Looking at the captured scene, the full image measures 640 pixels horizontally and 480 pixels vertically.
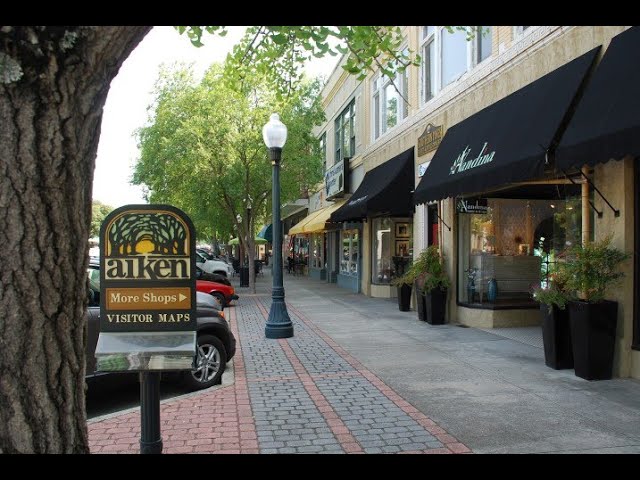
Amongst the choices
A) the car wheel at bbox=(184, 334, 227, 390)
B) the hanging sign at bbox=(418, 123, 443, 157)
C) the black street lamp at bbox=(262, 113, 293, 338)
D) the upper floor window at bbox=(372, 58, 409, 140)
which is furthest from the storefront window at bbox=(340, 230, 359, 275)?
the car wheel at bbox=(184, 334, 227, 390)

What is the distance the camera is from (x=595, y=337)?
6598 millimetres

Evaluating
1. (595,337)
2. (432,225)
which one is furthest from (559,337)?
(432,225)

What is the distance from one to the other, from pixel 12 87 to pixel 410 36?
13.5m

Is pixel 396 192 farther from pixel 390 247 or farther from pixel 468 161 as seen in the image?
pixel 468 161

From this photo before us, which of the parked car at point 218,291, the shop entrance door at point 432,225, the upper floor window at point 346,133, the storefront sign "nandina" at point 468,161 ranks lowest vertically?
the parked car at point 218,291

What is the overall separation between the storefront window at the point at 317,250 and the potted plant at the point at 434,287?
1662 centimetres

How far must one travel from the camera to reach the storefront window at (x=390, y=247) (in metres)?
17.1

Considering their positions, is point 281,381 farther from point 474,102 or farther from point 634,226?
point 474,102

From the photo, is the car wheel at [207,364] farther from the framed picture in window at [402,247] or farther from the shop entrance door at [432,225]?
the framed picture in window at [402,247]

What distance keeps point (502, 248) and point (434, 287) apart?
1.59 meters

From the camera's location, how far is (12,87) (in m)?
2.11

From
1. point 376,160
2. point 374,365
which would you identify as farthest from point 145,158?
point 374,365

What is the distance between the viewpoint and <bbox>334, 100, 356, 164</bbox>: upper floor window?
2109 cm

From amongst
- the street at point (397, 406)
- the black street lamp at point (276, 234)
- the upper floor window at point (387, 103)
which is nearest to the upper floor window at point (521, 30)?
the black street lamp at point (276, 234)
